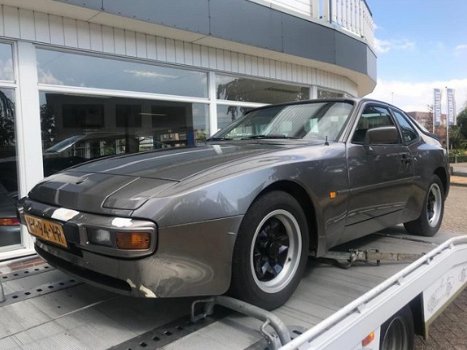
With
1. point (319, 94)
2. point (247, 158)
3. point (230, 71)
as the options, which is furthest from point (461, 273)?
point (319, 94)

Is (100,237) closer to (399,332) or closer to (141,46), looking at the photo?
(399,332)

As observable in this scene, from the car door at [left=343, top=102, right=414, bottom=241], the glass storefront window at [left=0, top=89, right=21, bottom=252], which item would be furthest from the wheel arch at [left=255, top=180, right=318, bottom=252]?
the glass storefront window at [left=0, top=89, right=21, bottom=252]

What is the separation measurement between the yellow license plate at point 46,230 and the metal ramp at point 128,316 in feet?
1.29

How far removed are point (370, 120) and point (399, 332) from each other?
67.1 inches

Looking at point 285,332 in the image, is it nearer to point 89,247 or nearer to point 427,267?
point 89,247

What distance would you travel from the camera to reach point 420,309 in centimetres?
298

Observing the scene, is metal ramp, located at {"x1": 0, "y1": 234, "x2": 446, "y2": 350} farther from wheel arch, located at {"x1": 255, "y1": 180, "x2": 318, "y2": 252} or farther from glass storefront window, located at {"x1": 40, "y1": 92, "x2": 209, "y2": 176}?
glass storefront window, located at {"x1": 40, "y1": 92, "x2": 209, "y2": 176}

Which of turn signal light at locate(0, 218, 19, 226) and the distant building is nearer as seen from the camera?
turn signal light at locate(0, 218, 19, 226)

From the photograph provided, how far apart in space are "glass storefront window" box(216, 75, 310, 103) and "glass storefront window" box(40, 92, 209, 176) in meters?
0.58

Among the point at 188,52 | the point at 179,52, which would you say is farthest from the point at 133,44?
the point at 188,52

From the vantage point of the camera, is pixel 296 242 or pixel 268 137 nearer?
pixel 296 242

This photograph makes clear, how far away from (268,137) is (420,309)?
166cm

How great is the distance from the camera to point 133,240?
6.08 ft

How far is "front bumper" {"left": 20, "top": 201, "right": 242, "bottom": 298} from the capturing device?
1.90 metres
